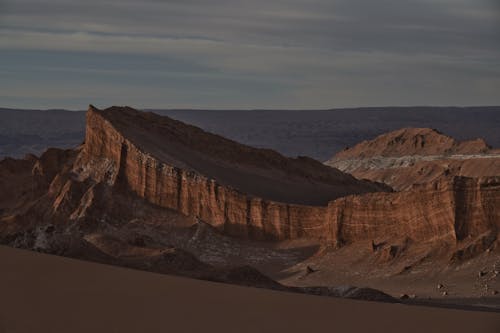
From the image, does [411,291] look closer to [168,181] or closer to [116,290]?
[168,181]

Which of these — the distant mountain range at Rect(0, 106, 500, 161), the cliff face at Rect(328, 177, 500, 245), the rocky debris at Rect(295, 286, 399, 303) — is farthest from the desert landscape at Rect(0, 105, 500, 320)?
the distant mountain range at Rect(0, 106, 500, 161)

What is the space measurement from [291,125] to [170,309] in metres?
142

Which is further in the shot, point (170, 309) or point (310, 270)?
point (310, 270)

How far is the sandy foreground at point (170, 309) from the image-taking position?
347 inches

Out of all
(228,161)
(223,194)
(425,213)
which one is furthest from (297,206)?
(228,161)

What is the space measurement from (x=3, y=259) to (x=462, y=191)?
18.1m

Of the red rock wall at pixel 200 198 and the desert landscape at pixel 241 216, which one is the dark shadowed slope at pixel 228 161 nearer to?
the desert landscape at pixel 241 216

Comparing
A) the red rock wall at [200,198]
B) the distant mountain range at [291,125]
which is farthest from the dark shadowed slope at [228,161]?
the distant mountain range at [291,125]

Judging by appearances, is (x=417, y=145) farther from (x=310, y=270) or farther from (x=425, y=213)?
(x=425, y=213)

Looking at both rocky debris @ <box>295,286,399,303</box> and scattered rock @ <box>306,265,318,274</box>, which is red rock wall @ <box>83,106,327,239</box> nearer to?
scattered rock @ <box>306,265,318,274</box>

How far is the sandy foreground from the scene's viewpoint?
347 inches

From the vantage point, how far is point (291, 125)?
495ft

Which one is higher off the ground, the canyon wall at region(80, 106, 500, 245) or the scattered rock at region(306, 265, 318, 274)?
A: the canyon wall at region(80, 106, 500, 245)

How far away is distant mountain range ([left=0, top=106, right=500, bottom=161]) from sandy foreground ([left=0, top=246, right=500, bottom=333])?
112 meters
